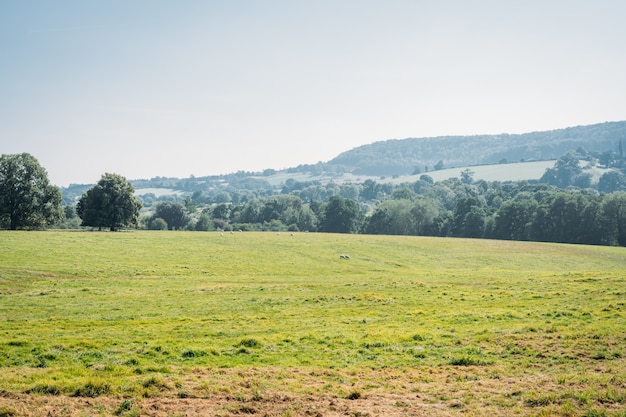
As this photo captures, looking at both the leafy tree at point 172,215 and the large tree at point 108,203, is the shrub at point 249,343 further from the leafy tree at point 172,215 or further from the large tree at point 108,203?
the leafy tree at point 172,215

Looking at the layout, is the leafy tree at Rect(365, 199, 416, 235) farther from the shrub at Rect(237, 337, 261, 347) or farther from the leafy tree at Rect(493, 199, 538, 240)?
the shrub at Rect(237, 337, 261, 347)

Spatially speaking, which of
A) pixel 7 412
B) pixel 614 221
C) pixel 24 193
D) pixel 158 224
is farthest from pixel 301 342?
pixel 158 224

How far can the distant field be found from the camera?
1304cm

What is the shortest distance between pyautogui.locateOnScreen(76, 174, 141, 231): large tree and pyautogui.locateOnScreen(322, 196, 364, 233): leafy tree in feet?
242

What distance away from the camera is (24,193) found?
7162 centimetres

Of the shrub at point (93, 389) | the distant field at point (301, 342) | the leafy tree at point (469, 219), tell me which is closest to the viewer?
the distant field at point (301, 342)

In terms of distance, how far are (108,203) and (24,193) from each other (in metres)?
11.8

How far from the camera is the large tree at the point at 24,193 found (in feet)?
232

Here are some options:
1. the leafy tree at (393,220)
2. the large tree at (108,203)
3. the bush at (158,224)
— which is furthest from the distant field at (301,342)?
the bush at (158,224)

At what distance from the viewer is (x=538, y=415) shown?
11836mm

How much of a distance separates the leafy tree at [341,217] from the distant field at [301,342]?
95997 mm

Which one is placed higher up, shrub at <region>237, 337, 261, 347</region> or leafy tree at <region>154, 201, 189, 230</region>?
leafy tree at <region>154, 201, 189, 230</region>

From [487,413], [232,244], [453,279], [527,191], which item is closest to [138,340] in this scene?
[487,413]

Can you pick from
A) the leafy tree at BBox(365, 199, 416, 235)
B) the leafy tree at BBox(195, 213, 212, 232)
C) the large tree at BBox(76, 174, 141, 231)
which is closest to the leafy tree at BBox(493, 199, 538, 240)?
the leafy tree at BBox(365, 199, 416, 235)
